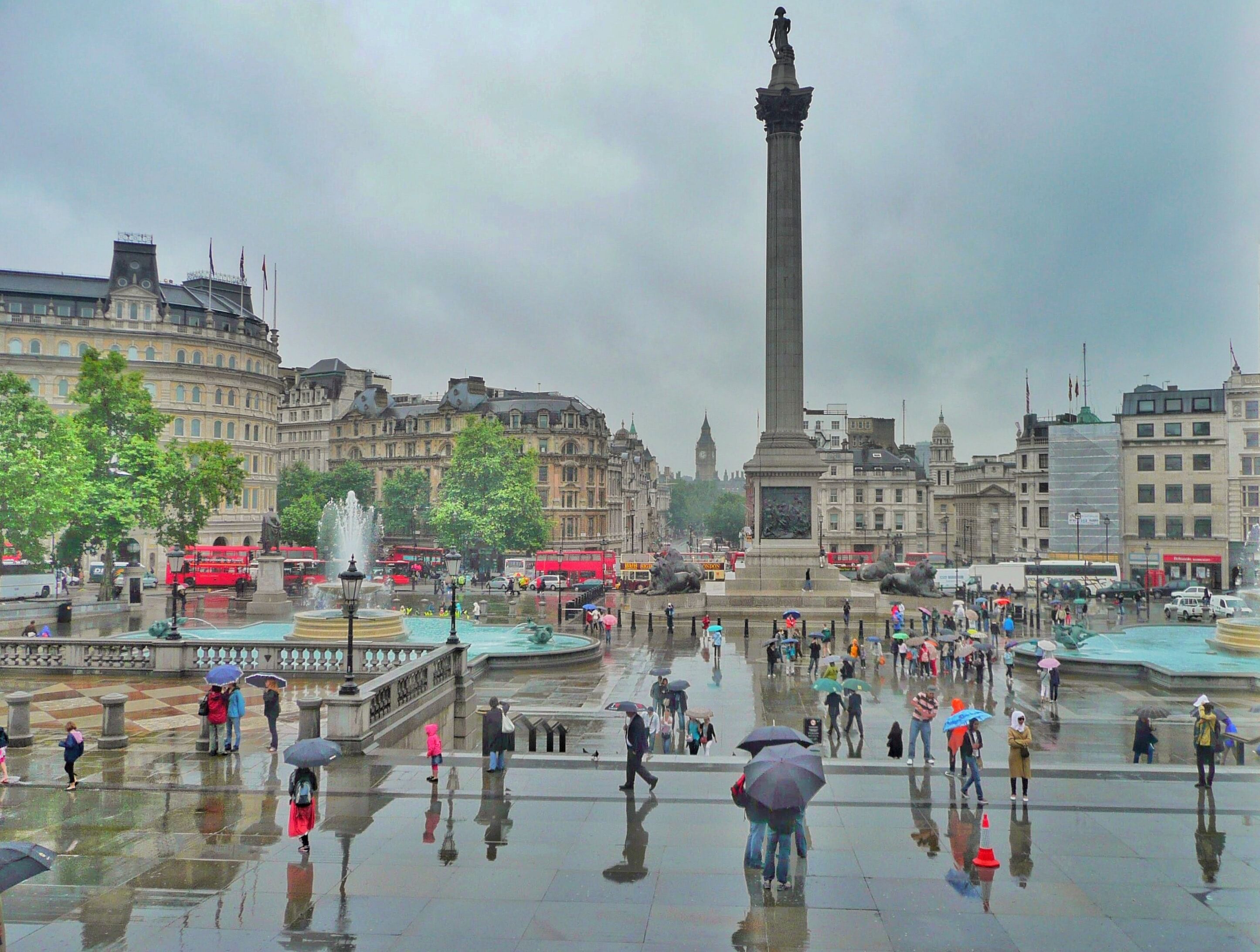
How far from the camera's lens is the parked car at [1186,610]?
1964 inches

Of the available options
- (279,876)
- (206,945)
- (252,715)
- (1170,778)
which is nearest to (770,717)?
(1170,778)

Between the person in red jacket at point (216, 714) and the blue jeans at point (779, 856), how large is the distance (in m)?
11.7

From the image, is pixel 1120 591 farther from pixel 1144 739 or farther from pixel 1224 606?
pixel 1144 739

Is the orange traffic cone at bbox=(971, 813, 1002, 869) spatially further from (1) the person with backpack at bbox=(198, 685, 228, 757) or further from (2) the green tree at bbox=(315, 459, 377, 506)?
(2) the green tree at bbox=(315, 459, 377, 506)

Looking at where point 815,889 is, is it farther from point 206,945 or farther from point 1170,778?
point 1170,778

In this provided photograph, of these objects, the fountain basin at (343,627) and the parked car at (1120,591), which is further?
the parked car at (1120,591)

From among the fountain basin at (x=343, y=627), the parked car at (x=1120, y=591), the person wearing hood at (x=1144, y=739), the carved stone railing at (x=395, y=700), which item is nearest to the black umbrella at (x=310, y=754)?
the carved stone railing at (x=395, y=700)

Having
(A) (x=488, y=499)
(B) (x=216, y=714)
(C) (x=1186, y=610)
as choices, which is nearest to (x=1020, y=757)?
(B) (x=216, y=714)

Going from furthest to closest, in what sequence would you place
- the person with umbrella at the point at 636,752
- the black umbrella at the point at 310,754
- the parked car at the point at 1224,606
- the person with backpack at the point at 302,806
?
the parked car at the point at 1224,606, the person with umbrella at the point at 636,752, the black umbrella at the point at 310,754, the person with backpack at the point at 302,806

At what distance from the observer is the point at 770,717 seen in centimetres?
2425

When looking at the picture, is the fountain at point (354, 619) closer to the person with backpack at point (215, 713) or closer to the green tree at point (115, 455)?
the person with backpack at point (215, 713)

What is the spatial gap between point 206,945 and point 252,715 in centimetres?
1347

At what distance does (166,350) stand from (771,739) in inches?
3258

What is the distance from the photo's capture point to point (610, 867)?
12008 millimetres
